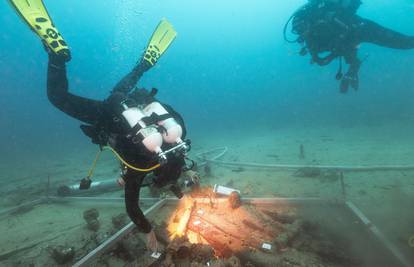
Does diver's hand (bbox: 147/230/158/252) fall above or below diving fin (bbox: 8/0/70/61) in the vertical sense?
below

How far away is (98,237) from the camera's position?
5691 millimetres

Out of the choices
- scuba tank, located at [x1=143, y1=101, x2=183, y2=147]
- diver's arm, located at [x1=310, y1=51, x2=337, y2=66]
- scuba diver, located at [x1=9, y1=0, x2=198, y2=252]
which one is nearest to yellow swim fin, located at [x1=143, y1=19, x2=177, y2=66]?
scuba diver, located at [x1=9, y1=0, x2=198, y2=252]

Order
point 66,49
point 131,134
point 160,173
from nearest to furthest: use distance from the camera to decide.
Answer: point 131,134
point 160,173
point 66,49

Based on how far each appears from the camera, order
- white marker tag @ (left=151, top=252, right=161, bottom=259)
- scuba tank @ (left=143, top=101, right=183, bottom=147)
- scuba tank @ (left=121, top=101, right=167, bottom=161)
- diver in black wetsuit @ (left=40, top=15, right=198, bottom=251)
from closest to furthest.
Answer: scuba tank @ (left=121, top=101, right=167, bottom=161)
diver in black wetsuit @ (left=40, top=15, right=198, bottom=251)
scuba tank @ (left=143, top=101, right=183, bottom=147)
white marker tag @ (left=151, top=252, right=161, bottom=259)

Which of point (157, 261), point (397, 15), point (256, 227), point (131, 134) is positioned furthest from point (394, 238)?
point (397, 15)

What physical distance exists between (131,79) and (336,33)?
6.68 m

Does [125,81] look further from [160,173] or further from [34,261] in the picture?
[34,261]

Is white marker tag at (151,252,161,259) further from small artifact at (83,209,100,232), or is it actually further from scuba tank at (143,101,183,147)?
small artifact at (83,209,100,232)

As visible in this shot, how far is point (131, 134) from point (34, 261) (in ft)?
12.6

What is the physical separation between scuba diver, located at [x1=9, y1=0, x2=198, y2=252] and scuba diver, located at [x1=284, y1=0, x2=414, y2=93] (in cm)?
659

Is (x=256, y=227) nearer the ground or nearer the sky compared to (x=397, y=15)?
nearer the ground

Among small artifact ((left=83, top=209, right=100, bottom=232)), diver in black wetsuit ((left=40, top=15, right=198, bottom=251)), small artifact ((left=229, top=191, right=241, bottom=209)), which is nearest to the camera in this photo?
diver in black wetsuit ((left=40, top=15, right=198, bottom=251))

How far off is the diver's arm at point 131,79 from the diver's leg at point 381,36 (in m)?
7.05

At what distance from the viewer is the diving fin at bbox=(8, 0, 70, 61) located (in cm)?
425
